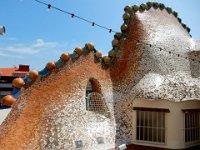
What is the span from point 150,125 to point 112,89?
1.86 metres

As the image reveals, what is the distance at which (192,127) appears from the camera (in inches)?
450

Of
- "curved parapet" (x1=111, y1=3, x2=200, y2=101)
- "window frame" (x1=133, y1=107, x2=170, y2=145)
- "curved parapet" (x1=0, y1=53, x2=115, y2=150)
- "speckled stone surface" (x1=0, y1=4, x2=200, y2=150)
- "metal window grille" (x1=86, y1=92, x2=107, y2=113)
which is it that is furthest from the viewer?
"curved parapet" (x1=111, y1=3, x2=200, y2=101)

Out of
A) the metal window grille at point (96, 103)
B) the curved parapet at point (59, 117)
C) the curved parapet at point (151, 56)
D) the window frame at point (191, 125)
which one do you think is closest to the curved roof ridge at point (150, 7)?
the curved parapet at point (151, 56)

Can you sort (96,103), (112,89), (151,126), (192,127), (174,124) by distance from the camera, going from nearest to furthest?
(174,124) → (96,103) → (151,126) → (192,127) → (112,89)

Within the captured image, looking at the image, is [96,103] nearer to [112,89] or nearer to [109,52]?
[112,89]

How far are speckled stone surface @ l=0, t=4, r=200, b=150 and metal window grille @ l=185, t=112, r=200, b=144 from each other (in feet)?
2.67

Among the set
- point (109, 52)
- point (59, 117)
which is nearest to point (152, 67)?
point (109, 52)

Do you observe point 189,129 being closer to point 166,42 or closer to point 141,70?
point 141,70

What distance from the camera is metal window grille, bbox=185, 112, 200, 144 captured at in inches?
440

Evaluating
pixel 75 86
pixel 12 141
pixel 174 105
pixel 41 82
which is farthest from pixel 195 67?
pixel 12 141

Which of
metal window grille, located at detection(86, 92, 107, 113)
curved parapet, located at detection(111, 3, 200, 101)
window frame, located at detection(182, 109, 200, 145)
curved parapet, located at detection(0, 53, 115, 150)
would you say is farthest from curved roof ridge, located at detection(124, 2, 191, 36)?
window frame, located at detection(182, 109, 200, 145)

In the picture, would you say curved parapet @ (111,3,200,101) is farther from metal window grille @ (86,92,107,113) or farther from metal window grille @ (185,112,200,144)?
metal window grille @ (86,92,107,113)

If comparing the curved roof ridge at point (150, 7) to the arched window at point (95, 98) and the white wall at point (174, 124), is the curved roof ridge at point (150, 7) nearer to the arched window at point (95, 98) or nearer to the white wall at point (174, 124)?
the arched window at point (95, 98)

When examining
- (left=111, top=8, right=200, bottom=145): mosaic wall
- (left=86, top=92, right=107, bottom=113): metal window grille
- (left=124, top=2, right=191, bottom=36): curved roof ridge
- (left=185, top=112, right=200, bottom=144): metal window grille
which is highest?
(left=124, top=2, right=191, bottom=36): curved roof ridge
